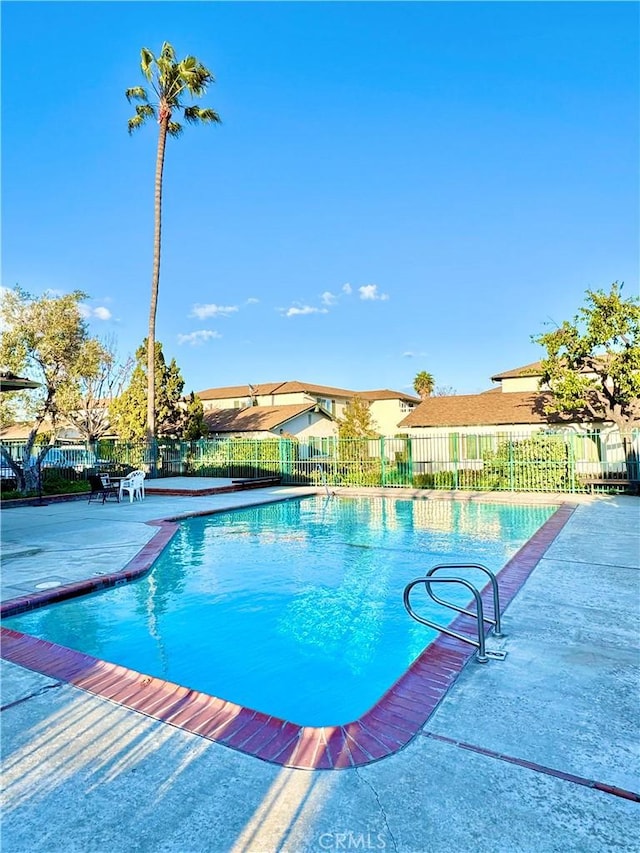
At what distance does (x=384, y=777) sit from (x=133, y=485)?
15654mm

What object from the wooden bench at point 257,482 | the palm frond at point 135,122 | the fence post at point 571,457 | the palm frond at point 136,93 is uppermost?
the palm frond at point 136,93

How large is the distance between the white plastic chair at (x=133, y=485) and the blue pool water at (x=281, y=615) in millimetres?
6312

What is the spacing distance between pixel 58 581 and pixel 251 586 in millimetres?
2482

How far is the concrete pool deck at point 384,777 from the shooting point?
217cm

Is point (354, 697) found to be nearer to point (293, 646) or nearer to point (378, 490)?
point (293, 646)

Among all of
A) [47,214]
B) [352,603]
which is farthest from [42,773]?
[47,214]

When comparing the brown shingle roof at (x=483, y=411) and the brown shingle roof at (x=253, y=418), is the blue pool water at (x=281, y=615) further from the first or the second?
the brown shingle roof at (x=253, y=418)

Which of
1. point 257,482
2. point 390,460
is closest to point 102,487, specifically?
point 257,482

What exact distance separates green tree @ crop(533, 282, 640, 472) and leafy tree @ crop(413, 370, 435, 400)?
942 inches

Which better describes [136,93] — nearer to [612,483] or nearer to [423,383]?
[612,483]

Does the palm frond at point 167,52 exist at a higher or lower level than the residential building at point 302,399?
higher

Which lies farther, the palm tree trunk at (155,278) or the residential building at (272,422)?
the residential building at (272,422)

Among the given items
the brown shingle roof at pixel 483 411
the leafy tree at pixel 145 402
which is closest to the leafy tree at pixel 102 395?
the leafy tree at pixel 145 402

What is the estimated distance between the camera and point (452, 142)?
1652cm
